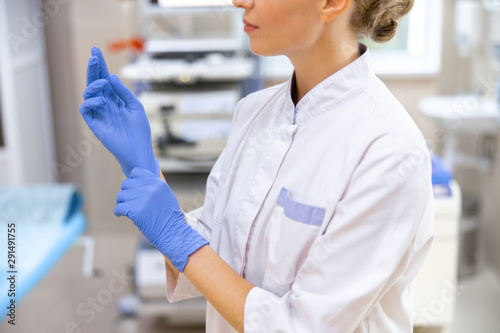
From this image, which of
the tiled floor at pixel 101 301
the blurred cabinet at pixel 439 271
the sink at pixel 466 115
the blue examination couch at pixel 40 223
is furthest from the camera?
the sink at pixel 466 115

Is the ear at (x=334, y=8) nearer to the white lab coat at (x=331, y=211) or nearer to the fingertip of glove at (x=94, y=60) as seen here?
the white lab coat at (x=331, y=211)

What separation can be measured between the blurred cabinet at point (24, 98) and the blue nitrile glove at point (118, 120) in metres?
2.37

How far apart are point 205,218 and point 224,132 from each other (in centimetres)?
150

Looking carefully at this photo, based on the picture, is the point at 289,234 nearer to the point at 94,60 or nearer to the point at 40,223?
the point at 94,60

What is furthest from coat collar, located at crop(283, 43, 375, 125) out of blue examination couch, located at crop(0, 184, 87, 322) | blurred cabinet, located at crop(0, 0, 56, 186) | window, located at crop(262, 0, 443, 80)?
blurred cabinet, located at crop(0, 0, 56, 186)

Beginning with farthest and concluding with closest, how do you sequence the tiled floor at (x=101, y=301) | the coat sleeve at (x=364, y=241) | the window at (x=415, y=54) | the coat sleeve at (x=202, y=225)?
the window at (x=415, y=54) < the tiled floor at (x=101, y=301) < the coat sleeve at (x=202, y=225) < the coat sleeve at (x=364, y=241)

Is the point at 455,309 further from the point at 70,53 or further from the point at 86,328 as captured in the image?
the point at 70,53

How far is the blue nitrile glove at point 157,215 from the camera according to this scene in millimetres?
871

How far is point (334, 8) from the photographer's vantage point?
824 millimetres

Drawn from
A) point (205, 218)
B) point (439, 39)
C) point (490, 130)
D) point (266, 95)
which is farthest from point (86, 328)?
point (439, 39)

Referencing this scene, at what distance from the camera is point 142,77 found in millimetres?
2531

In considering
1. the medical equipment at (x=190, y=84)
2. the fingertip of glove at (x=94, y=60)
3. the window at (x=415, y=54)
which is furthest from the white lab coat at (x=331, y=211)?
the window at (x=415, y=54)

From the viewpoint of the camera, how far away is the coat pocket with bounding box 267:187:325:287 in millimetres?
825

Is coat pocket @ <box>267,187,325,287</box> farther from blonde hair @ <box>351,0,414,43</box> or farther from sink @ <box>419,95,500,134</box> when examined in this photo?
sink @ <box>419,95,500,134</box>
